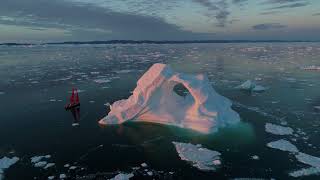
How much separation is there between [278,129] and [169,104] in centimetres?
450

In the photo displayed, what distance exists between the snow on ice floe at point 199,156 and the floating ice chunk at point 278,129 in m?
3.31

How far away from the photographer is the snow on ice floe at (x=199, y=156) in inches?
377

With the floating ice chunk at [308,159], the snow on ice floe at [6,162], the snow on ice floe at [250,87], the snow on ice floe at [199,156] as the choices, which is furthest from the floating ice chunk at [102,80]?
the floating ice chunk at [308,159]

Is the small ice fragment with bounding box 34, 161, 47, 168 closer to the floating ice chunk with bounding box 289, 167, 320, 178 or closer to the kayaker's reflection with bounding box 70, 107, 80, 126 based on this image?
the kayaker's reflection with bounding box 70, 107, 80, 126

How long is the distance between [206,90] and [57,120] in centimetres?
656

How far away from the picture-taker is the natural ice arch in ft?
43.3

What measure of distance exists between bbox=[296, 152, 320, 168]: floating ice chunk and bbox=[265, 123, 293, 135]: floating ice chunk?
7.00 feet

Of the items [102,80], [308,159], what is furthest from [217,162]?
[102,80]

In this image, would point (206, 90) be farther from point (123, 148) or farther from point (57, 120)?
point (57, 120)

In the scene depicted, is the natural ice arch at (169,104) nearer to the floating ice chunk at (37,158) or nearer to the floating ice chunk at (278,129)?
the floating ice chunk at (278,129)

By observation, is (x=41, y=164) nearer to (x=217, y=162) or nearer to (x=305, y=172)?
(x=217, y=162)

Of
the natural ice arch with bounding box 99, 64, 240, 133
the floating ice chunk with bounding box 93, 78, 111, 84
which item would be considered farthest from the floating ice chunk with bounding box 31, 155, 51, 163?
the floating ice chunk with bounding box 93, 78, 111, 84

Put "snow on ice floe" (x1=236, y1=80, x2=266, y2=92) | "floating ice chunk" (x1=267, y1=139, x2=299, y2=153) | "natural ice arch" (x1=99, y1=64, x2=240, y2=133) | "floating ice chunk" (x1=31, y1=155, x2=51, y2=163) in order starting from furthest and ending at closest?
"snow on ice floe" (x1=236, y1=80, x2=266, y2=92) < "natural ice arch" (x1=99, y1=64, x2=240, y2=133) < "floating ice chunk" (x1=267, y1=139, x2=299, y2=153) < "floating ice chunk" (x1=31, y1=155, x2=51, y2=163)

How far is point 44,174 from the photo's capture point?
8.98m
